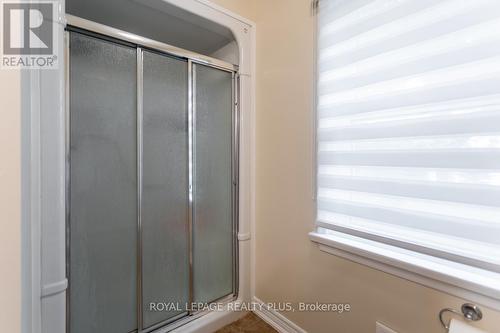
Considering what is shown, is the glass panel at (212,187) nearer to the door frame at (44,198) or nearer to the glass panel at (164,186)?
the glass panel at (164,186)

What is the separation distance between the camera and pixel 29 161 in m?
0.97

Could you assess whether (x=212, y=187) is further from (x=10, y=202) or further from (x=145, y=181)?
(x=10, y=202)

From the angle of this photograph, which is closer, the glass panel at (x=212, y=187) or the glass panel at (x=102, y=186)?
the glass panel at (x=102, y=186)

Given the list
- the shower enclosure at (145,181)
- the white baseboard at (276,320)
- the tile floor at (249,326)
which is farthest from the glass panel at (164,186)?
the white baseboard at (276,320)

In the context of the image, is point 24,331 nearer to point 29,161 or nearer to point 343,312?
point 29,161

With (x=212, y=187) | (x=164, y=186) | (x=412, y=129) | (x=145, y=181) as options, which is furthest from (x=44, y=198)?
(x=412, y=129)

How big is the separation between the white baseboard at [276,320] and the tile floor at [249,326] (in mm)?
30

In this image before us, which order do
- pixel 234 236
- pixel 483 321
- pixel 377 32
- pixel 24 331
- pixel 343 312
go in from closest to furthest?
pixel 483 321
pixel 24 331
pixel 377 32
pixel 343 312
pixel 234 236

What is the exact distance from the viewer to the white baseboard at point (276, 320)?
1.52 m

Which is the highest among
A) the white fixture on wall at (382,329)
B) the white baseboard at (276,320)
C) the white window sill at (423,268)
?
Answer: the white window sill at (423,268)

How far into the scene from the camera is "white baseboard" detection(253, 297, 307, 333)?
1518 mm

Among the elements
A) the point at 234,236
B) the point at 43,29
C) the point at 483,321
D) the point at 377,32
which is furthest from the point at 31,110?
the point at 483,321

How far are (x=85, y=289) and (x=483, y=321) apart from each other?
72.0 inches

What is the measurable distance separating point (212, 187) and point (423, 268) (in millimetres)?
1322
